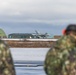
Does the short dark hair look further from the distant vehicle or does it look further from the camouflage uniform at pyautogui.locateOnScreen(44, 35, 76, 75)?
the distant vehicle

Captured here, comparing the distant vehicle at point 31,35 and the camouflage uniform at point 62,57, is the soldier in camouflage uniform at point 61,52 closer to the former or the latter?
the camouflage uniform at point 62,57

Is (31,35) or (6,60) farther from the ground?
(6,60)

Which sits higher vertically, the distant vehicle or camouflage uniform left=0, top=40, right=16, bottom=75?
camouflage uniform left=0, top=40, right=16, bottom=75

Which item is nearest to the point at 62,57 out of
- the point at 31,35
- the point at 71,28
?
the point at 71,28

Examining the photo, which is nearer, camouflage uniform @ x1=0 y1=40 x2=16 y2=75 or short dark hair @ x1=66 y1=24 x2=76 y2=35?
camouflage uniform @ x1=0 y1=40 x2=16 y2=75

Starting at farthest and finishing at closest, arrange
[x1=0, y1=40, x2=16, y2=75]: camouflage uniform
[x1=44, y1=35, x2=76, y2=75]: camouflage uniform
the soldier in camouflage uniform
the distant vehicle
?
the distant vehicle < the soldier in camouflage uniform < [x1=44, y1=35, x2=76, y2=75]: camouflage uniform < [x1=0, y1=40, x2=16, y2=75]: camouflage uniform

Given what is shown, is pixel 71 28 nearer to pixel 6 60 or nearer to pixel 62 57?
pixel 62 57

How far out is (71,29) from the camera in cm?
777

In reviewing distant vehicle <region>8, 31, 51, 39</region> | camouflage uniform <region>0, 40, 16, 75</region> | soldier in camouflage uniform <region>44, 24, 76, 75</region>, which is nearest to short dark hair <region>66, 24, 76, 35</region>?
soldier in camouflage uniform <region>44, 24, 76, 75</region>

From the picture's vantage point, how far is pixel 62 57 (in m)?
7.76

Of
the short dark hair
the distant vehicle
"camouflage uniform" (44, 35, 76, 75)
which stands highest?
the short dark hair

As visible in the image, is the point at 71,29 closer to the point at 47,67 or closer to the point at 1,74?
the point at 47,67

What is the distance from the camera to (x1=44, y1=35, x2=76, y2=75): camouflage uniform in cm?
755

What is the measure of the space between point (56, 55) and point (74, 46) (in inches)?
12.4
